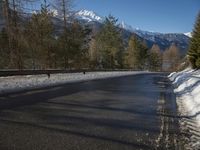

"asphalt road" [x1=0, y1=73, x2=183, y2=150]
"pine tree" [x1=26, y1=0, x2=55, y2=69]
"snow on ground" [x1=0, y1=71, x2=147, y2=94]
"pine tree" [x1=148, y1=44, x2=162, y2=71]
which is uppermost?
"pine tree" [x1=26, y1=0, x2=55, y2=69]

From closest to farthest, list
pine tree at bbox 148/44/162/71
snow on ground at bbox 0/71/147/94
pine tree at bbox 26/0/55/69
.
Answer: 1. snow on ground at bbox 0/71/147/94
2. pine tree at bbox 26/0/55/69
3. pine tree at bbox 148/44/162/71

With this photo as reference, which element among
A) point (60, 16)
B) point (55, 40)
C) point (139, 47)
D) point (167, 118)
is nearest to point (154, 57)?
point (139, 47)

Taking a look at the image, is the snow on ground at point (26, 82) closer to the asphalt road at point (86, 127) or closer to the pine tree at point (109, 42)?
the asphalt road at point (86, 127)

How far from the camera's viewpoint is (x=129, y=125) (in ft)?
26.3

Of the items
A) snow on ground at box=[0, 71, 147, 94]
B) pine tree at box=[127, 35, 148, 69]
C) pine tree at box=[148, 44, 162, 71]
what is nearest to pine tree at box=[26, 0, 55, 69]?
snow on ground at box=[0, 71, 147, 94]

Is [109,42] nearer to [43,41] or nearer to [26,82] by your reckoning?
[43,41]

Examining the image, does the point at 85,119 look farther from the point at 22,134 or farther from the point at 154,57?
the point at 154,57

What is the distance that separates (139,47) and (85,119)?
10521 cm

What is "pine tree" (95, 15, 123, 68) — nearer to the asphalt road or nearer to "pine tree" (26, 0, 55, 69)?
"pine tree" (26, 0, 55, 69)

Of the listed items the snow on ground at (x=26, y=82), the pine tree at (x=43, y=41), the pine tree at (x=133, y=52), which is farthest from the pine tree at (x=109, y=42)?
the snow on ground at (x=26, y=82)

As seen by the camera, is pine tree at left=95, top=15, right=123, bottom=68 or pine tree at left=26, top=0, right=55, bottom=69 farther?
pine tree at left=95, top=15, right=123, bottom=68

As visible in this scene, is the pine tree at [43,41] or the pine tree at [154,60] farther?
the pine tree at [154,60]

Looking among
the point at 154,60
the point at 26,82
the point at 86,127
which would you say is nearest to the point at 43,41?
the point at 26,82

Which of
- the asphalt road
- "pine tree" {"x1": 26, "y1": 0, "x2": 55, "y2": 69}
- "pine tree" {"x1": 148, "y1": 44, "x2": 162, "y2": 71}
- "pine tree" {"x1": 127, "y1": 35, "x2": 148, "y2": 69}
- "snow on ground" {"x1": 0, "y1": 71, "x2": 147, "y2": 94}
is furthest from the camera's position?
"pine tree" {"x1": 148, "y1": 44, "x2": 162, "y2": 71}
